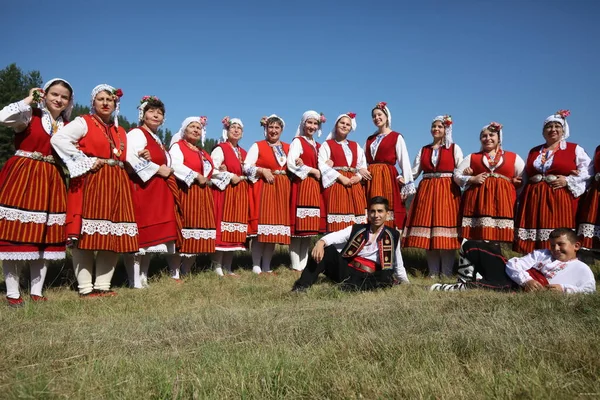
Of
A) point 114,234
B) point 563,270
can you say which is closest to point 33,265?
point 114,234

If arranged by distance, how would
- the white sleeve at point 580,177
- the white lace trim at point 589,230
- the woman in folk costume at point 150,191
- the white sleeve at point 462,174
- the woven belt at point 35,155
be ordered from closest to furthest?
the woven belt at point 35,155 < the woman in folk costume at point 150,191 < the white lace trim at point 589,230 < the white sleeve at point 580,177 < the white sleeve at point 462,174

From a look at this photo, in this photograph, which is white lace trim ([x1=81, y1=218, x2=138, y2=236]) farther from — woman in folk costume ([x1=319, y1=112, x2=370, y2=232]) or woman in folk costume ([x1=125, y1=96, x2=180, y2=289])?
woman in folk costume ([x1=319, y1=112, x2=370, y2=232])

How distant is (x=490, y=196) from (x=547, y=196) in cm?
62

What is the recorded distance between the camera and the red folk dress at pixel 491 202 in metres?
5.43

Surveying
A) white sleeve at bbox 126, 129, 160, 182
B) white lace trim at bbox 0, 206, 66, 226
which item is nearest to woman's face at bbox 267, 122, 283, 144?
white sleeve at bbox 126, 129, 160, 182

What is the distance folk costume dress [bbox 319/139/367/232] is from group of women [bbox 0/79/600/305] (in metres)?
0.02

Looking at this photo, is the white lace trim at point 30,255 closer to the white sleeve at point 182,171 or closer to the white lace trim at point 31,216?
the white lace trim at point 31,216

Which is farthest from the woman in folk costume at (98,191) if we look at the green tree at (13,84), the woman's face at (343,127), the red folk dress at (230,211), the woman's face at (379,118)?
the green tree at (13,84)

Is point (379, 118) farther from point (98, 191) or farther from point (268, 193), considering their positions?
point (98, 191)

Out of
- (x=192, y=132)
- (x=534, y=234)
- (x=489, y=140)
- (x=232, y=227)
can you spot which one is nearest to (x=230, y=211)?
(x=232, y=227)

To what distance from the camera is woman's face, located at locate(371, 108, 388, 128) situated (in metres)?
6.36

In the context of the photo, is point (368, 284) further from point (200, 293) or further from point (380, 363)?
point (380, 363)

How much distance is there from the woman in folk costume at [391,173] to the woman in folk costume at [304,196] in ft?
2.39

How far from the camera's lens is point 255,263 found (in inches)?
247
